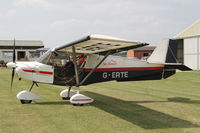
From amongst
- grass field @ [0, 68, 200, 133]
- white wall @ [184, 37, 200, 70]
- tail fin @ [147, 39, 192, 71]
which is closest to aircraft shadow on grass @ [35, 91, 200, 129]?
grass field @ [0, 68, 200, 133]

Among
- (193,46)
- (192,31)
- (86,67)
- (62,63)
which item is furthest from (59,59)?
(192,31)

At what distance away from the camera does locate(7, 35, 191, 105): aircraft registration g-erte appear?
9242mm

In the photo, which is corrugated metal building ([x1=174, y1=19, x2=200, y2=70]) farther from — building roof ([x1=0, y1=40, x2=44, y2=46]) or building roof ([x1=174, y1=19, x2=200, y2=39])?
building roof ([x1=0, y1=40, x2=44, y2=46])

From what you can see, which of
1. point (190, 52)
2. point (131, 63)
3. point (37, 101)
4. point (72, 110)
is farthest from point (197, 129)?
point (190, 52)

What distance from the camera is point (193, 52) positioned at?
1270 inches

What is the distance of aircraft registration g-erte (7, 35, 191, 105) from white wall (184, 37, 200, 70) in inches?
897

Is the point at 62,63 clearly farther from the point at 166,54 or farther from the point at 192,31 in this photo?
the point at 192,31

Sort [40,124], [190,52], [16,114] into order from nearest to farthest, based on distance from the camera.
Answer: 1. [40,124]
2. [16,114]
3. [190,52]

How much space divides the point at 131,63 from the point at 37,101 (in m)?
4.61

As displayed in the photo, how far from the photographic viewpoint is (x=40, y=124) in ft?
Result: 20.7

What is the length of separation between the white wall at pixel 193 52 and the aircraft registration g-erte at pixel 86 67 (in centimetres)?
2279

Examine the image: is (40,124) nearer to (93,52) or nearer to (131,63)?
(93,52)

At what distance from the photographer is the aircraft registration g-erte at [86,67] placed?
924cm

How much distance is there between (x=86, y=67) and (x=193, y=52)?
26.5 m
